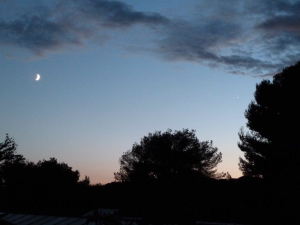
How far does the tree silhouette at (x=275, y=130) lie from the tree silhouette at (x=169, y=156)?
1085cm

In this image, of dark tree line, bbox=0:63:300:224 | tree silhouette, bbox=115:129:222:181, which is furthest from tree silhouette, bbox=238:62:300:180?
tree silhouette, bbox=115:129:222:181

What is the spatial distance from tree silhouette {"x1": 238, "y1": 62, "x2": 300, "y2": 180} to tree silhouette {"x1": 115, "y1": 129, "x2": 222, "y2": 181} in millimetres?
10854

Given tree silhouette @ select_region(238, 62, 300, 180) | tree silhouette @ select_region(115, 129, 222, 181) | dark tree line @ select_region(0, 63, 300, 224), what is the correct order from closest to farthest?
dark tree line @ select_region(0, 63, 300, 224) → tree silhouette @ select_region(238, 62, 300, 180) → tree silhouette @ select_region(115, 129, 222, 181)

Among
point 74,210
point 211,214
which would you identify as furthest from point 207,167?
point 211,214

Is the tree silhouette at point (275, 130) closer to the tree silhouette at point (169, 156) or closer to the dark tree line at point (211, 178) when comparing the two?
the dark tree line at point (211, 178)

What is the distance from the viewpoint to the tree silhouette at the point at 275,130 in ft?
74.3

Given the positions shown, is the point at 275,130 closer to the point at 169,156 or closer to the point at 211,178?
the point at 211,178

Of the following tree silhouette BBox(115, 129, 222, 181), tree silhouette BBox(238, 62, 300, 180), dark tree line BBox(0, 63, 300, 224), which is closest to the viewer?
dark tree line BBox(0, 63, 300, 224)

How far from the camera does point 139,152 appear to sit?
3891 centimetres

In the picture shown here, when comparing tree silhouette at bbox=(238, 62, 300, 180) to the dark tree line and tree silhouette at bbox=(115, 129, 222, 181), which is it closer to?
the dark tree line

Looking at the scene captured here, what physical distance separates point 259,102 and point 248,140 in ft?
9.81

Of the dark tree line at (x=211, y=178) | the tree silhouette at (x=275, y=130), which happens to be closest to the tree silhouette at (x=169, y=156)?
the dark tree line at (x=211, y=178)

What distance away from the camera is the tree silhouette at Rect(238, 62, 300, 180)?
2264cm

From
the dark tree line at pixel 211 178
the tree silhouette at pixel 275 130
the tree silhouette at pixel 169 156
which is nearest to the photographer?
the dark tree line at pixel 211 178
